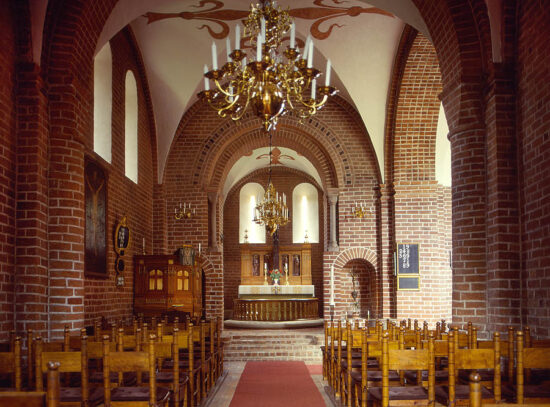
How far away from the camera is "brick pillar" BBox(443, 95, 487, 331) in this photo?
7.44 meters

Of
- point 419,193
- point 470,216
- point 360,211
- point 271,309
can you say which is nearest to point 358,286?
point 360,211

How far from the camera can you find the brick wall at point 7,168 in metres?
6.71

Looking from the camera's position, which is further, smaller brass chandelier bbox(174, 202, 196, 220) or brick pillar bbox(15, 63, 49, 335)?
smaller brass chandelier bbox(174, 202, 196, 220)

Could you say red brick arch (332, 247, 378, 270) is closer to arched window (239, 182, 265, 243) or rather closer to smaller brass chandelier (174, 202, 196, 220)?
smaller brass chandelier (174, 202, 196, 220)

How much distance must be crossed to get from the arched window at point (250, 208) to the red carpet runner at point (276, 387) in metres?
12.8

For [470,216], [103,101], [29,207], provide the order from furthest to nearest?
[103,101]
[470,216]
[29,207]

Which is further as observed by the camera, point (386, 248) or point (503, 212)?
point (386, 248)

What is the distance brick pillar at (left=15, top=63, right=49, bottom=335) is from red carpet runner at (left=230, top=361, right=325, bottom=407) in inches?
115

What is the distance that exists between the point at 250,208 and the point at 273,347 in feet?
40.0

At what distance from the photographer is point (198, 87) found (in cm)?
1380

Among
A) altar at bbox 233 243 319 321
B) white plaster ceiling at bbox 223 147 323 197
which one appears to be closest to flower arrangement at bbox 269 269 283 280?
altar at bbox 233 243 319 321

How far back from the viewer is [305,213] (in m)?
25.4

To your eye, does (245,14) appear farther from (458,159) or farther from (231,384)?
(231,384)

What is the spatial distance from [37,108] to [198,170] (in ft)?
26.6
